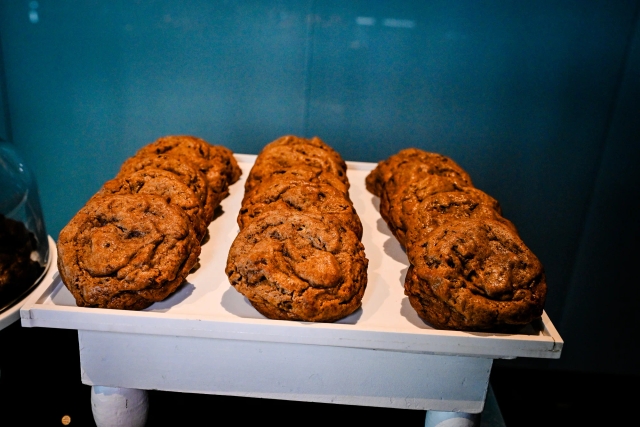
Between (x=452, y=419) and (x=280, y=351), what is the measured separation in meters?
0.63

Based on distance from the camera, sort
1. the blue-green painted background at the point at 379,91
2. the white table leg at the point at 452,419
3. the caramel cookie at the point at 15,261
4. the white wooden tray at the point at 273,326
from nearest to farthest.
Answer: the white wooden tray at the point at 273,326 < the white table leg at the point at 452,419 < the caramel cookie at the point at 15,261 < the blue-green painted background at the point at 379,91

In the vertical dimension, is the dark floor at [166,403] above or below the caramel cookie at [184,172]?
below

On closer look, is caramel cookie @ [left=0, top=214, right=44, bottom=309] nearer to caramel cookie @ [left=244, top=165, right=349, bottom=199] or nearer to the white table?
the white table

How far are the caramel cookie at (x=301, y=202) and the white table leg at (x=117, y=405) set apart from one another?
70 centimetres

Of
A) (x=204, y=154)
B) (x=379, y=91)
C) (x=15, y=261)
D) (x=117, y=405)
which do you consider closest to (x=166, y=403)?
(x=117, y=405)

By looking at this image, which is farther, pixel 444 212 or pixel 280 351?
pixel 444 212

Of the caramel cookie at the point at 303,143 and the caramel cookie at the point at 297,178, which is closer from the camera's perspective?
the caramel cookie at the point at 297,178

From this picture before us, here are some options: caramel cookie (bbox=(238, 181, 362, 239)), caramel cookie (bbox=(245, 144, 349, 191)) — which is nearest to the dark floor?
caramel cookie (bbox=(238, 181, 362, 239))

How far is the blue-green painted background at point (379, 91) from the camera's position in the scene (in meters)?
2.83

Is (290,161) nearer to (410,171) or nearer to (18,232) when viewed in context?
(410,171)

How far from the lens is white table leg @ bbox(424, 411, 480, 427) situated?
1867 mm

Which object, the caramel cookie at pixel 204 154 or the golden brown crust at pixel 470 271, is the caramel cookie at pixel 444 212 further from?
the caramel cookie at pixel 204 154

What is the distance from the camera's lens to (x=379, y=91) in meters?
2.97

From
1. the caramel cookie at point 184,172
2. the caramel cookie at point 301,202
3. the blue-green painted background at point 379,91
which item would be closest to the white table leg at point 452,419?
the caramel cookie at point 301,202
